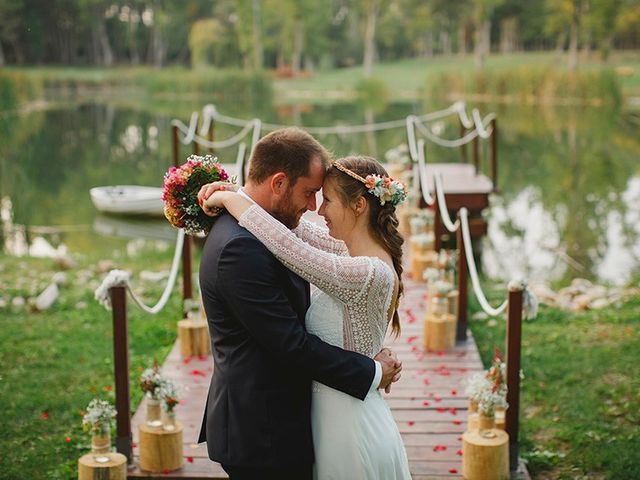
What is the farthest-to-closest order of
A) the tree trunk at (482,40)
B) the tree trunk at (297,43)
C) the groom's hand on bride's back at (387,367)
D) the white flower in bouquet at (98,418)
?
the tree trunk at (297,43)
the tree trunk at (482,40)
the white flower in bouquet at (98,418)
the groom's hand on bride's back at (387,367)

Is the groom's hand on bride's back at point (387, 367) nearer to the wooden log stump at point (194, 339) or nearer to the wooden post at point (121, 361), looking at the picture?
the wooden post at point (121, 361)

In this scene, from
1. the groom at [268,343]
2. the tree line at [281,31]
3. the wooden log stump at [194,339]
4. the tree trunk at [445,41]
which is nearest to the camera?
the groom at [268,343]

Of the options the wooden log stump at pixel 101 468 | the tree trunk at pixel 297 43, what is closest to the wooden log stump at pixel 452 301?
the wooden log stump at pixel 101 468

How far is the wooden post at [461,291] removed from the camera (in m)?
7.67

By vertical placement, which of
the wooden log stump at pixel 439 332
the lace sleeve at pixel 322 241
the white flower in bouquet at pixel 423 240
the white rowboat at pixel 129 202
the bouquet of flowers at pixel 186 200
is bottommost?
the wooden log stump at pixel 439 332

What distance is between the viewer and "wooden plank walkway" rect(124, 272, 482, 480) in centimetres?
558

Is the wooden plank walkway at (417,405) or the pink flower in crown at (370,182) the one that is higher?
the pink flower in crown at (370,182)

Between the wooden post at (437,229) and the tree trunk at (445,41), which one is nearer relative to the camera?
the wooden post at (437,229)

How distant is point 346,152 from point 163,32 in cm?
4686

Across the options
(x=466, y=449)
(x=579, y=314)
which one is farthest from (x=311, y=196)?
(x=579, y=314)

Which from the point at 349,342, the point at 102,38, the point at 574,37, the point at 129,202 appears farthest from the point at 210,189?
the point at 102,38

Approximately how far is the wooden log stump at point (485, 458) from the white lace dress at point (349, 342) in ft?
6.08

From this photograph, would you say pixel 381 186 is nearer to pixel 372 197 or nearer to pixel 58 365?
pixel 372 197

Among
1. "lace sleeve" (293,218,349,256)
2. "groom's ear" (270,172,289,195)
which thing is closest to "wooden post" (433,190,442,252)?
"lace sleeve" (293,218,349,256)
